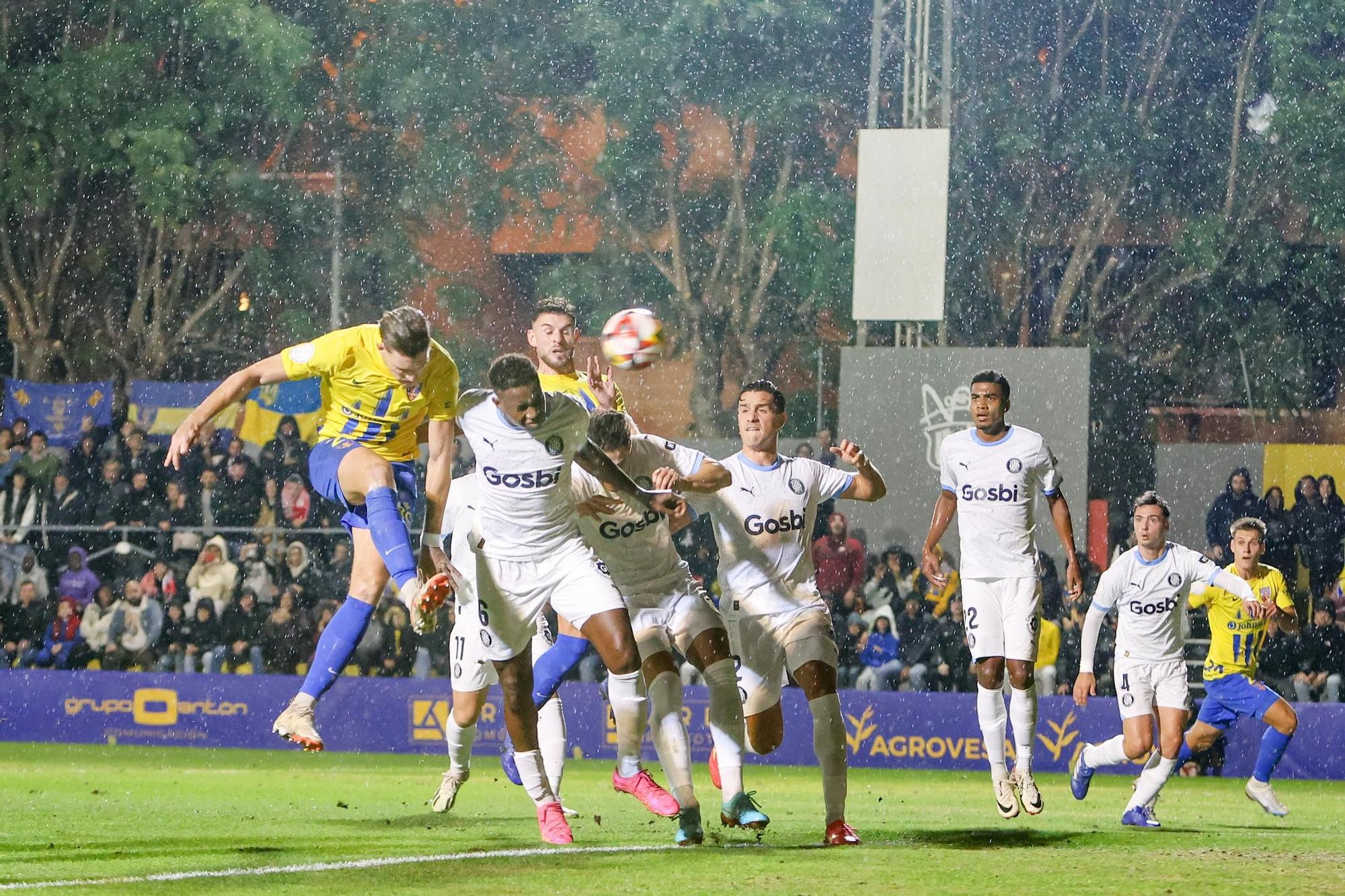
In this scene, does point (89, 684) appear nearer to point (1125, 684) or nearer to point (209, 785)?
point (209, 785)

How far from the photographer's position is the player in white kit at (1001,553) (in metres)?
10.2

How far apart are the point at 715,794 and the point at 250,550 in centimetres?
786

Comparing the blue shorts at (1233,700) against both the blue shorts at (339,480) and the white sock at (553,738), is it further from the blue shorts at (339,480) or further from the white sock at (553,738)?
the blue shorts at (339,480)

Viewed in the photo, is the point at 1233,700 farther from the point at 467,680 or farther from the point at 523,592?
the point at 523,592

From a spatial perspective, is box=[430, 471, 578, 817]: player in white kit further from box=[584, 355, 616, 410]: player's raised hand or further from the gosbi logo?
the gosbi logo

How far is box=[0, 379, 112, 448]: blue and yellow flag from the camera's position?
872 inches

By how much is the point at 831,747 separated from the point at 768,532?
1.10m

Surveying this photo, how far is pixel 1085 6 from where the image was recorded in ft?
95.8

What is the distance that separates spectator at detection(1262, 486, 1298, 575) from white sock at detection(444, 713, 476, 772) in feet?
30.7

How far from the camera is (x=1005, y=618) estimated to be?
10266 millimetres

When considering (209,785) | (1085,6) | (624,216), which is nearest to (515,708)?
(209,785)

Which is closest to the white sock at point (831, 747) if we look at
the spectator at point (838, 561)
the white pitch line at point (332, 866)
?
the white pitch line at point (332, 866)

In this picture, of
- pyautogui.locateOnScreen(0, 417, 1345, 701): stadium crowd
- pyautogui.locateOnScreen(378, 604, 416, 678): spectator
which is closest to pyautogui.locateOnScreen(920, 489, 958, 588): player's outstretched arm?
pyautogui.locateOnScreen(0, 417, 1345, 701): stadium crowd

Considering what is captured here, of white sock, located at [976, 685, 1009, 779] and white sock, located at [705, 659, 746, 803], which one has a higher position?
white sock, located at [705, 659, 746, 803]
